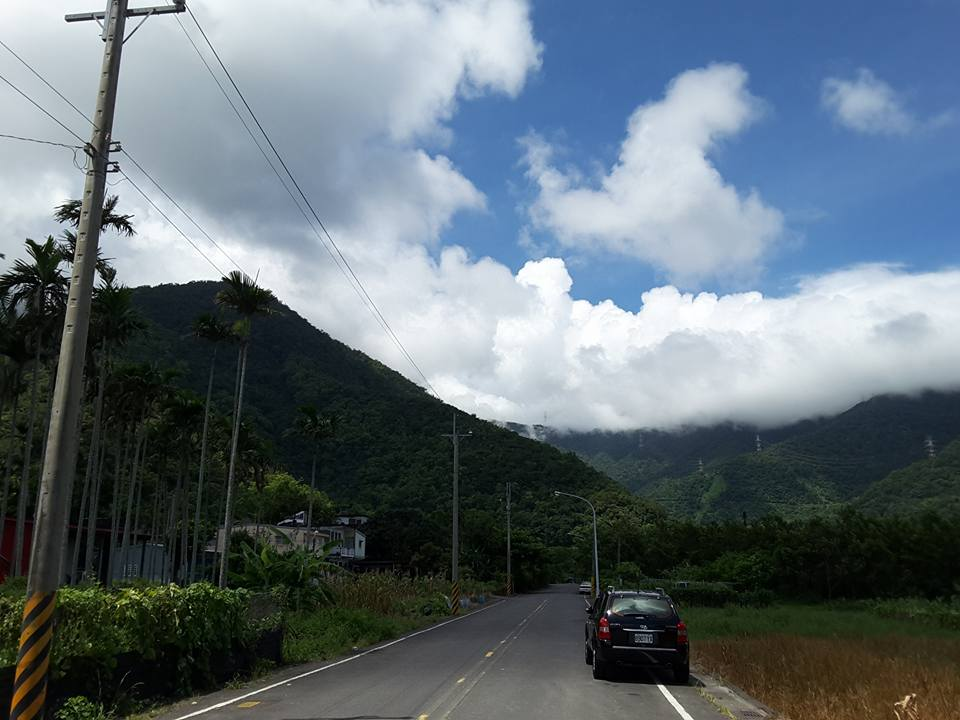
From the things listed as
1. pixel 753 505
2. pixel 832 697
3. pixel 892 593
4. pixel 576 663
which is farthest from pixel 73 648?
pixel 753 505

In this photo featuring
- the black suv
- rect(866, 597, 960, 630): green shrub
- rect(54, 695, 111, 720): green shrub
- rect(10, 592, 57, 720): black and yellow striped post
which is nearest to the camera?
rect(10, 592, 57, 720): black and yellow striped post

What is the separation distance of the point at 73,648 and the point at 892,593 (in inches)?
2506

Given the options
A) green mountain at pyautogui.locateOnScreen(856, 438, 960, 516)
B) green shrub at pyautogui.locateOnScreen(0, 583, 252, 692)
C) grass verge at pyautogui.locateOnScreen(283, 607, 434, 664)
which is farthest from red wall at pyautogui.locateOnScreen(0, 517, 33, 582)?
green mountain at pyautogui.locateOnScreen(856, 438, 960, 516)

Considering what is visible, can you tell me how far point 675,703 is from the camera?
11352 millimetres

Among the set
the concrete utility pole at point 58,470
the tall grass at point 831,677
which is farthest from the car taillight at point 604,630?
the concrete utility pole at point 58,470

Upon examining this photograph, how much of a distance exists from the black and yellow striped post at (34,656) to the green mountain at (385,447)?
6886 centimetres

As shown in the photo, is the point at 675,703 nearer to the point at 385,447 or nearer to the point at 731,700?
the point at 731,700

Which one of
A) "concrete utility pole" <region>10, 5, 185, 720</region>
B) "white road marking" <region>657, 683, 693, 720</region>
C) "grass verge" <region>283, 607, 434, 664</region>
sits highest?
"concrete utility pole" <region>10, 5, 185, 720</region>

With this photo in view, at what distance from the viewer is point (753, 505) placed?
143625mm

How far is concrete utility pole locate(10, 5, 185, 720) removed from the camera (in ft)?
24.8

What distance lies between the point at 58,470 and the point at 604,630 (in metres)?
10.0

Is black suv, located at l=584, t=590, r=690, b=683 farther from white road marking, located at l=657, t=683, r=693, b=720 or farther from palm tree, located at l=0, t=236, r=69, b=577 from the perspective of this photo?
palm tree, located at l=0, t=236, r=69, b=577

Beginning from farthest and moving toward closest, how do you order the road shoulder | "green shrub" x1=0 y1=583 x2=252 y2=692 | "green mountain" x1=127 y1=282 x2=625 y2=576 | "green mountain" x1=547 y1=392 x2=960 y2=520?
"green mountain" x1=547 y1=392 x2=960 y2=520, "green mountain" x1=127 y1=282 x2=625 y2=576, the road shoulder, "green shrub" x1=0 y1=583 x2=252 y2=692

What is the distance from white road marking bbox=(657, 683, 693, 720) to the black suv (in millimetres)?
577
